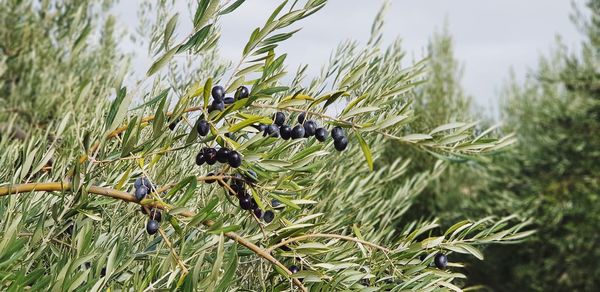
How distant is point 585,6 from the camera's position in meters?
17.3

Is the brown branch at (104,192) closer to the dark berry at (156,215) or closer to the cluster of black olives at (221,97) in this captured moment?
the dark berry at (156,215)

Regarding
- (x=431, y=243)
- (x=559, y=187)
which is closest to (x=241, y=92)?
(x=431, y=243)

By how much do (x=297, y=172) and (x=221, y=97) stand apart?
0.45 m

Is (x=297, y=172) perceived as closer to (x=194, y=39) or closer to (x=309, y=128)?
(x=309, y=128)

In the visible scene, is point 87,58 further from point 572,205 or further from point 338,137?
point 572,205

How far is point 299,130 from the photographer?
2.20 m

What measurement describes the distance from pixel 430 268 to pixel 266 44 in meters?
0.95

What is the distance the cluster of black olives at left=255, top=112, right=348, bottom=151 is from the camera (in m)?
2.21

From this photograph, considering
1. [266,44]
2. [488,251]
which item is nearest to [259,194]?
[266,44]

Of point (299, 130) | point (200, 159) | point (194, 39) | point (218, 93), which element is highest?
point (194, 39)

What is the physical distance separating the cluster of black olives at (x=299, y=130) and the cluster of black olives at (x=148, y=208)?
1.37 feet

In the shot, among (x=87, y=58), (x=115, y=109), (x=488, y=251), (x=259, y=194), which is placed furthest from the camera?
(x=488, y=251)

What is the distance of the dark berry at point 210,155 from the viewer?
204cm

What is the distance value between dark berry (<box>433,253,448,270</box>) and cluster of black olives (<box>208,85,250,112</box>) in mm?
874
